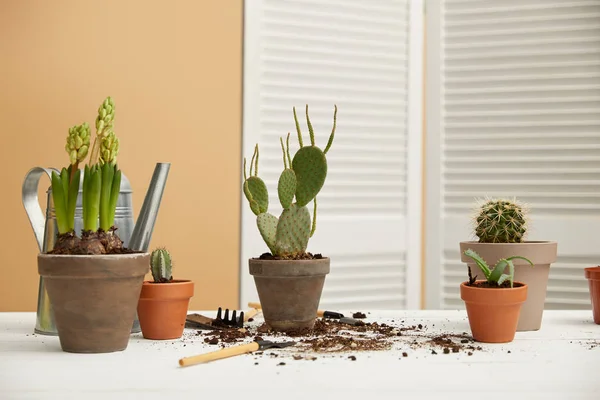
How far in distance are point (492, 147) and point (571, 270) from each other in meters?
0.56

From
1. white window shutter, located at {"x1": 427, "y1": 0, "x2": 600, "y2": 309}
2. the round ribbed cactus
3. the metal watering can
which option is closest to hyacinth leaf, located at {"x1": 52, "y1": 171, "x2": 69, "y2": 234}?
the metal watering can

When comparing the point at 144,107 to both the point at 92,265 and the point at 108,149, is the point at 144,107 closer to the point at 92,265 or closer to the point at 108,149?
the point at 108,149

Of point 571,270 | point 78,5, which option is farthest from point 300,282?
point 571,270

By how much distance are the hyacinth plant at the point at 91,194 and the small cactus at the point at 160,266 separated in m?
0.11

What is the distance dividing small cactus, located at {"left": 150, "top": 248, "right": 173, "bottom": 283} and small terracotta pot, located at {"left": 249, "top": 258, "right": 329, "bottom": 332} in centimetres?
14

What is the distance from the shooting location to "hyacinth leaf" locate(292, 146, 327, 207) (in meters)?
1.27

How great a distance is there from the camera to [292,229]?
1.29m

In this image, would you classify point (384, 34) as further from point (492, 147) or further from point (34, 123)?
point (34, 123)

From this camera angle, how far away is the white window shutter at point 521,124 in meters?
2.83

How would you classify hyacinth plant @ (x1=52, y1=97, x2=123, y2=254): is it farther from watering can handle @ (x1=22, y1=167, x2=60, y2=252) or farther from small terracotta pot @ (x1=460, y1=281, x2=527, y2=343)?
small terracotta pot @ (x1=460, y1=281, x2=527, y2=343)

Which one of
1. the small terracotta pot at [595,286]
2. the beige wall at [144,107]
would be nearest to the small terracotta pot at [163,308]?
the small terracotta pot at [595,286]

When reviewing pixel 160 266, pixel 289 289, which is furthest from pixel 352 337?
pixel 160 266

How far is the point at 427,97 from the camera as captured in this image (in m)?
2.97

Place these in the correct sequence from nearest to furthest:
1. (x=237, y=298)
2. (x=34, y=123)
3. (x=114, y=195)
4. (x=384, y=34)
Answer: (x=114, y=195) < (x=34, y=123) < (x=237, y=298) < (x=384, y=34)
